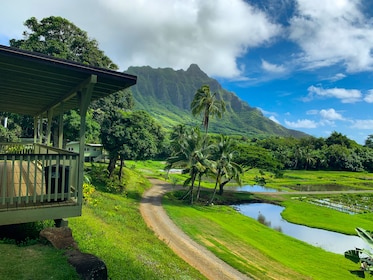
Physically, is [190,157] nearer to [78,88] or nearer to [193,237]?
[193,237]

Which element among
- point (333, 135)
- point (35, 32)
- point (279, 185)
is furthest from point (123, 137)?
point (333, 135)

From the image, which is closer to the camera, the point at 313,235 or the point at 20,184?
the point at 20,184

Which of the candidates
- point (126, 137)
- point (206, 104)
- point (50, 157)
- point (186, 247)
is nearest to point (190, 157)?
point (126, 137)

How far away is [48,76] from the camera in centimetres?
715

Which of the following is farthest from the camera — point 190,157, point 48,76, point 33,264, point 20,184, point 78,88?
point 190,157

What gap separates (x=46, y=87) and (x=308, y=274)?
51.6 feet

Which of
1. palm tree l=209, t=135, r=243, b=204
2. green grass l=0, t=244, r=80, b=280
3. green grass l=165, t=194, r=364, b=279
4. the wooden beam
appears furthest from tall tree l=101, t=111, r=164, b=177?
green grass l=0, t=244, r=80, b=280

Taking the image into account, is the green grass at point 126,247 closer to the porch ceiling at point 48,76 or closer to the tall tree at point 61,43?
Result: the porch ceiling at point 48,76

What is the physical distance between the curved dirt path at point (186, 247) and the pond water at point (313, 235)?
39.1 feet

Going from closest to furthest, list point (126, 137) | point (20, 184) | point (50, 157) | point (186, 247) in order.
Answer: point (20, 184), point (50, 157), point (186, 247), point (126, 137)

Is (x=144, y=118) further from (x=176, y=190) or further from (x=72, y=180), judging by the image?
(x=72, y=180)

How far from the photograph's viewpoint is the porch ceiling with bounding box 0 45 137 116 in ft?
19.8

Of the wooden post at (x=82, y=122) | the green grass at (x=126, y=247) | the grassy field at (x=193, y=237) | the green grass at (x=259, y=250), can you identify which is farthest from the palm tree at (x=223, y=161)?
the wooden post at (x=82, y=122)

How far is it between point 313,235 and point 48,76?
85.7 feet
